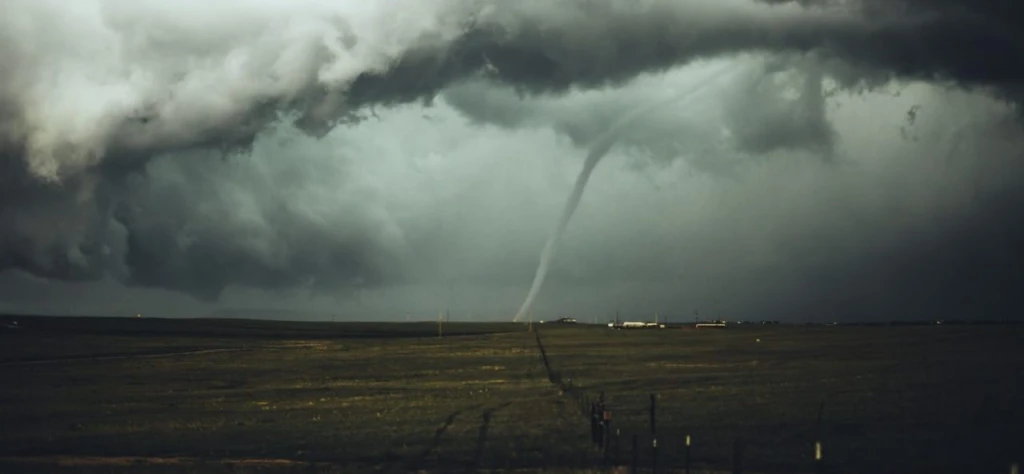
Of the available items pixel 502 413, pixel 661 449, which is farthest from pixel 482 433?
pixel 661 449

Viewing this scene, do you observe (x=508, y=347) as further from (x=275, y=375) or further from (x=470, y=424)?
(x=470, y=424)

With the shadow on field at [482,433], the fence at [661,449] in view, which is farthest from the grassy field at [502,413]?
the fence at [661,449]

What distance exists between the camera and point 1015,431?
43469 millimetres

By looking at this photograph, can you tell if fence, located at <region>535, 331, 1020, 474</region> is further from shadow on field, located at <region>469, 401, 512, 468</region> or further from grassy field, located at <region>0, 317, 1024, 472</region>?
shadow on field, located at <region>469, 401, 512, 468</region>

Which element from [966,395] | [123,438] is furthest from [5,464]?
[966,395]

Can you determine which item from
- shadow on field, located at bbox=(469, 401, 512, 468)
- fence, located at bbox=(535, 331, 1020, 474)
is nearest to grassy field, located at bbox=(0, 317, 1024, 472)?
shadow on field, located at bbox=(469, 401, 512, 468)

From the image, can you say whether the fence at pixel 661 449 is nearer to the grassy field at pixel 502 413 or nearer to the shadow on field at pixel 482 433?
the grassy field at pixel 502 413

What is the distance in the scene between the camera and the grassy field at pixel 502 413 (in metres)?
40.6

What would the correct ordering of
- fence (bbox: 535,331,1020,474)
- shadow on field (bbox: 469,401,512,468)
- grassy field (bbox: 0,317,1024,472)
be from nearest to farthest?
fence (bbox: 535,331,1020,474), shadow on field (bbox: 469,401,512,468), grassy field (bbox: 0,317,1024,472)

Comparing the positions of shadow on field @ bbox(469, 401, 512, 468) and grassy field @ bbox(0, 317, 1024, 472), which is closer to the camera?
shadow on field @ bbox(469, 401, 512, 468)

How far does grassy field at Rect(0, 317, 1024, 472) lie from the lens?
40.6 meters

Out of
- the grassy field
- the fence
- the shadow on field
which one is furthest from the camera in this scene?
the grassy field

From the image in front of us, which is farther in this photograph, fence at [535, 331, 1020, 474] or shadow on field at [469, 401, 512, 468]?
shadow on field at [469, 401, 512, 468]

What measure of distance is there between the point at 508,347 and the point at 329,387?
7347 centimetres
